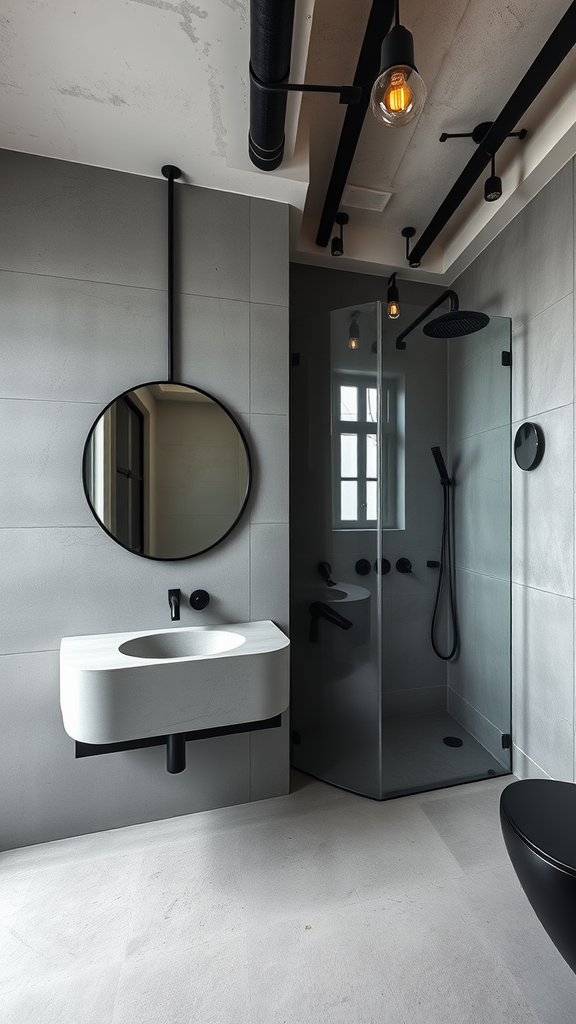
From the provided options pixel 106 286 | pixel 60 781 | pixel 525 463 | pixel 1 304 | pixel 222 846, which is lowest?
pixel 222 846

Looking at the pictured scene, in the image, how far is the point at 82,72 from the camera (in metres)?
1.41

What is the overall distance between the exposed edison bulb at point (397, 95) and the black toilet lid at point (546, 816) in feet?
5.86

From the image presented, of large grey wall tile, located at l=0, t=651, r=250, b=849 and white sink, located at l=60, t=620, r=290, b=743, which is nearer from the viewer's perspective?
white sink, located at l=60, t=620, r=290, b=743

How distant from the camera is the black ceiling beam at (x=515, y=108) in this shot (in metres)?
1.43

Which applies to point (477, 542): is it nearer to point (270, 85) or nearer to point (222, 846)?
point (222, 846)

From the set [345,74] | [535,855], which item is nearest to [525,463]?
[535,855]

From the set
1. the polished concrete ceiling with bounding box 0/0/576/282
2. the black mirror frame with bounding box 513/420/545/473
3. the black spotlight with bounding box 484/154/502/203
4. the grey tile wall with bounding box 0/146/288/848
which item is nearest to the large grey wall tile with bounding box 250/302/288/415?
the grey tile wall with bounding box 0/146/288/848

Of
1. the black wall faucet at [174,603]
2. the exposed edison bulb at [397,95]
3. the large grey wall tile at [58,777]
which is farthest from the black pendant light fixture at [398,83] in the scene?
the large grey wall tile at [58,777]

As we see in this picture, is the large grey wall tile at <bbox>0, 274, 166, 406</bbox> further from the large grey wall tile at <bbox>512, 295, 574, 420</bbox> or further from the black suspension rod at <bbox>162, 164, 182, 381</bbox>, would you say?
the large grey wall tile at <bbox>512, 295, 574, 420</bbox>

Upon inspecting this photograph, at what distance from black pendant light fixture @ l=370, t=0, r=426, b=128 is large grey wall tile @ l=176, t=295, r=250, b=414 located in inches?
37.9

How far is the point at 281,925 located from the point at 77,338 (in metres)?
2.13

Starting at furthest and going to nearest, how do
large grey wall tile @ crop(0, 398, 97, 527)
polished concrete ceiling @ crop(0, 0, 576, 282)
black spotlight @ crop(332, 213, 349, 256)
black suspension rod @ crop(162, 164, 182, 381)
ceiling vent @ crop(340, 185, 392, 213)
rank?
black spotlight @ crop(332, 213, 349, 256) < ceiling vent @ crop(340, 185, 392, 213) < black suspension rod @ crop(162, 164, 182, 381) < large grey wall tile @ crop(0, 398, 97, 527) < polished concrete ceiling @ crop(0, 0, 576, 282)

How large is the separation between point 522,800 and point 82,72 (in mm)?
2528

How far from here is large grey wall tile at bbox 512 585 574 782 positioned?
6.10ft
